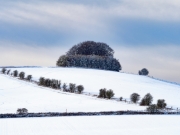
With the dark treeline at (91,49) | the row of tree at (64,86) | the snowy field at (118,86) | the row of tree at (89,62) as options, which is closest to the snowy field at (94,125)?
the snowy field at (118,86)

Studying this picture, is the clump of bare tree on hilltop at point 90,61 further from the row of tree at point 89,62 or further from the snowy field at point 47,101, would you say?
the snowy field at point 47,101

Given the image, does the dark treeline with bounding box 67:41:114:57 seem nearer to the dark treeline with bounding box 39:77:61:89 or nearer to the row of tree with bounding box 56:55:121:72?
the row of tree with bounding box 56:55:121:72

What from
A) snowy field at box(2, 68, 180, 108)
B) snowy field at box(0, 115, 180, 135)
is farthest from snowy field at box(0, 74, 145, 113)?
snowy field at box(2, 68, 180, 108)

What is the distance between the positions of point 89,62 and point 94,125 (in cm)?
5347

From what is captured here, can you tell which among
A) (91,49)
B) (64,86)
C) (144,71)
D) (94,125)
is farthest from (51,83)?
(91,49)

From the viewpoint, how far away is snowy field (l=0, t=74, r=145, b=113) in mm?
30517

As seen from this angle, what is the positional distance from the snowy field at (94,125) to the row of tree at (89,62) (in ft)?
159

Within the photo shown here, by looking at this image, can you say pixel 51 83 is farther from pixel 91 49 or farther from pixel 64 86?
A: pixel 91 49

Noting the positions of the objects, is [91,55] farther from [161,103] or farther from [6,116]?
[6,116]

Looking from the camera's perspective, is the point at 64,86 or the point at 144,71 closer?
the point at 64,86

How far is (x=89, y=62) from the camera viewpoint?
7569 centimetres

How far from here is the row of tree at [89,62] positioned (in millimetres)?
74812

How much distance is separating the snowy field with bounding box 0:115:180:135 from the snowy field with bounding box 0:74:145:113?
4.74 m

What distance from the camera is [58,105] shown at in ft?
106
